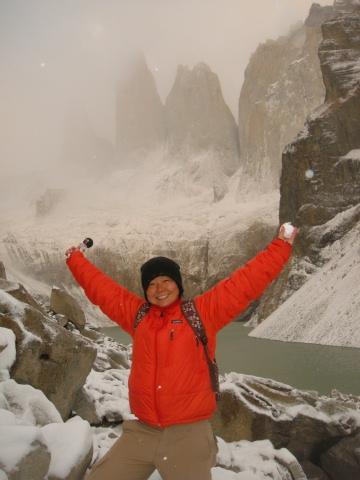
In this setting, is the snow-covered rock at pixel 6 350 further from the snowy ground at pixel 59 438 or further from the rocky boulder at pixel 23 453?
the rocky boulder at pixel 23 453

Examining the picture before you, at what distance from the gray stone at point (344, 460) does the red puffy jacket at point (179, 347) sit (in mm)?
5936

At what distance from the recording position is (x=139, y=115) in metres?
140

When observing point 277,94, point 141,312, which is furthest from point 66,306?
point 277,94

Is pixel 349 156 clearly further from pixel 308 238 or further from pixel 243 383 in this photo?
pixel 243 383

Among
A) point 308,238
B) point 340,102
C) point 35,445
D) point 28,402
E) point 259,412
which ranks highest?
point 340,102

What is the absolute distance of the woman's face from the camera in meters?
3.96

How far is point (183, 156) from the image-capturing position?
A: 126250mm

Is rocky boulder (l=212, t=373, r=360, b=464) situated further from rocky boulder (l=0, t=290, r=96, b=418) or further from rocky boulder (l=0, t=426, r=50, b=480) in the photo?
rocky boulder (l=0, t=426, r=50, b=480)

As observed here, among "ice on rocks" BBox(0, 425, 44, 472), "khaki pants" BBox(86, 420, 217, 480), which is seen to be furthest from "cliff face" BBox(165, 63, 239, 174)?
"ice on rocks" BBox(0, 425, 44, 472)

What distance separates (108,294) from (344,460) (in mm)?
6658

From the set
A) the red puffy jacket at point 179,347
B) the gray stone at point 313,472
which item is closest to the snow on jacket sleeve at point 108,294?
the red puffy jacket at point 179,347

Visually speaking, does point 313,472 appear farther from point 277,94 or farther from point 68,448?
point 277,94

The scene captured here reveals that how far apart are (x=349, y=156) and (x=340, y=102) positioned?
7649 millimetres

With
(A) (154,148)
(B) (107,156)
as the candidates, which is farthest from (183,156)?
(B) (107,156)
